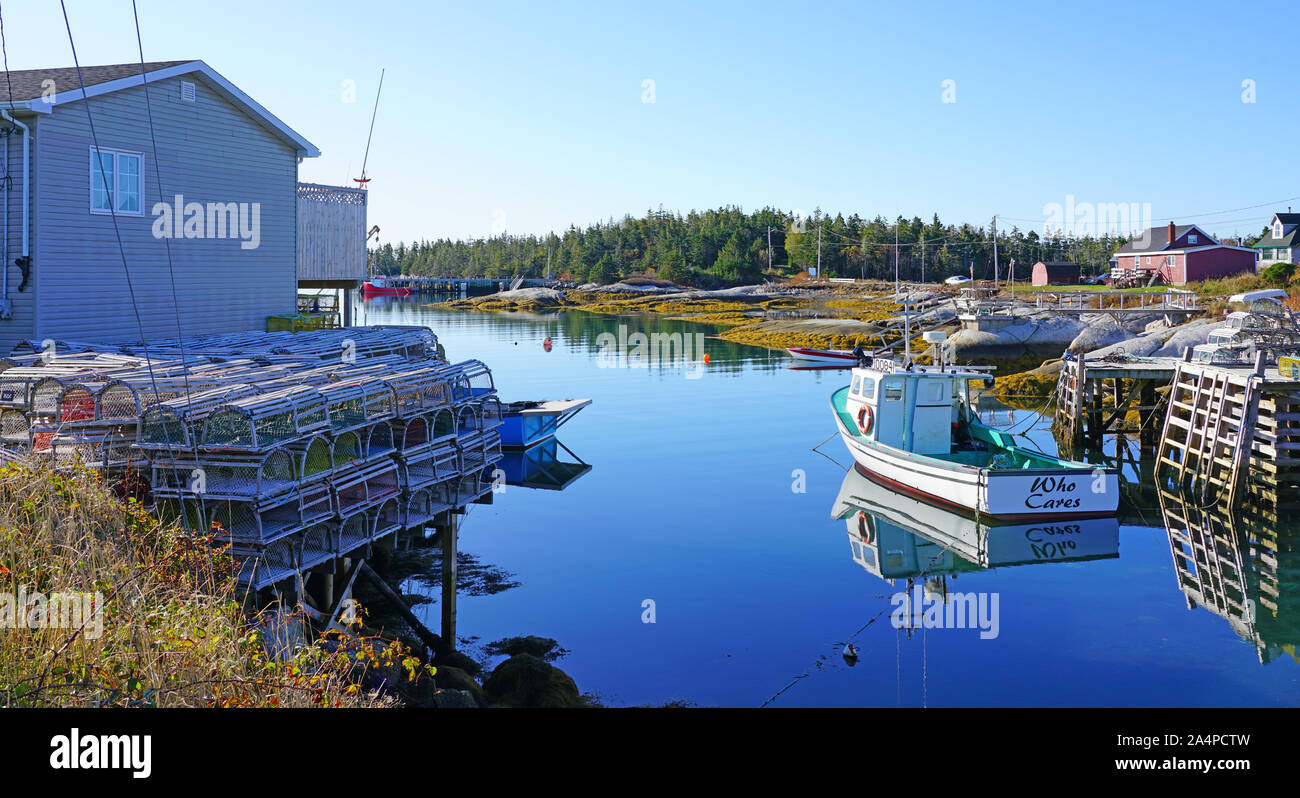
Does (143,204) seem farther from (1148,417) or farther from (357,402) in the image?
(1148,417)

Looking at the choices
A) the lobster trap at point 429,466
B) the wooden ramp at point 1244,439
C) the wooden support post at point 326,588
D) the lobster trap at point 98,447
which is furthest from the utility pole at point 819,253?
the lobster trap at point 98,447

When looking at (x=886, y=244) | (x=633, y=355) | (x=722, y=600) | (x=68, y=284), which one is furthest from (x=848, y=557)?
(x=886, y=244)

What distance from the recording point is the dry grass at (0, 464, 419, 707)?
6.38 m

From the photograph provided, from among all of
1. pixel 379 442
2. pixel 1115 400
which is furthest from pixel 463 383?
pixel 1115 400

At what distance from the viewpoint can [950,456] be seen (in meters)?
24.7

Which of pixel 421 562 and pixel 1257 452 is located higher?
pixel 1257 452

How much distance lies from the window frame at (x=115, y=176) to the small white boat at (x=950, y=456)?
16.5 metres

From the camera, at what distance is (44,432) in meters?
11.7

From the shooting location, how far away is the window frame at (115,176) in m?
18.8

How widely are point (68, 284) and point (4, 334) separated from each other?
135 cm

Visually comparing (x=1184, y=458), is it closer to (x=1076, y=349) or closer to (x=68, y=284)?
(x=1076, y=349)

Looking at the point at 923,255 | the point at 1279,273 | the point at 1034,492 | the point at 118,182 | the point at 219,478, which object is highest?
the point at 923,255

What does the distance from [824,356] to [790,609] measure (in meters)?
38.2

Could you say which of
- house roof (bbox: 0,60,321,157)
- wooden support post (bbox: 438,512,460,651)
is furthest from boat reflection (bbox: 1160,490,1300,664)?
house roof (bbox: 0,60,321,157)
